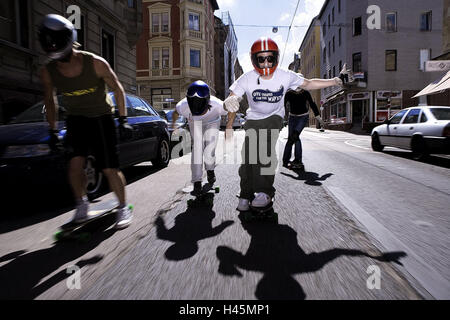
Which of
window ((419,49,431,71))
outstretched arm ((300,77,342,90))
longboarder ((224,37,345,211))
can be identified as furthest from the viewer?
window ((419,49,431,71))

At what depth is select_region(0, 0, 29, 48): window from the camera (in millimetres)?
9804

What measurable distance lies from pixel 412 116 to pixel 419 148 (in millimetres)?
1153

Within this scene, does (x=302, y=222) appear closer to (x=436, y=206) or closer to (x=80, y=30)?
(x=436, y=206)

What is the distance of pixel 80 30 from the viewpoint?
45.2 ft

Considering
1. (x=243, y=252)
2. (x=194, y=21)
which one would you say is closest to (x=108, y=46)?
(x=243, y=252)

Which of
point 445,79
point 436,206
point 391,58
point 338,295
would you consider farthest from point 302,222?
point 391,58

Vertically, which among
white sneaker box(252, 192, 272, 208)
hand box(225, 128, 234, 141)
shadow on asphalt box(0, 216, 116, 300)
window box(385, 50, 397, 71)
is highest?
window box(385, 50, 397, 71)

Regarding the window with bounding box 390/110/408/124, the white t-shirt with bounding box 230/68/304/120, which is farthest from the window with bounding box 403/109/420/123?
the white t-shirt with bounding box 230/68/304/120

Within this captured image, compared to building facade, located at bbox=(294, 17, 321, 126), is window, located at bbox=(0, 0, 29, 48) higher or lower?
lower

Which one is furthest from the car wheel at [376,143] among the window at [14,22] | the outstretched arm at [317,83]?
the window at [14,22]

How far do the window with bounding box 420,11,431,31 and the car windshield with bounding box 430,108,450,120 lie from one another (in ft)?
86.0

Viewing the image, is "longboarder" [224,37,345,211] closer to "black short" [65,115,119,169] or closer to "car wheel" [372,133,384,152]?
"black short" [65,115,119,169]

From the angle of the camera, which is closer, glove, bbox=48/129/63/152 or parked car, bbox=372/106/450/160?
glove, bbox=48/129/63/152

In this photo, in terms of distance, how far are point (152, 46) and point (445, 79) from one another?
88.2 ft
